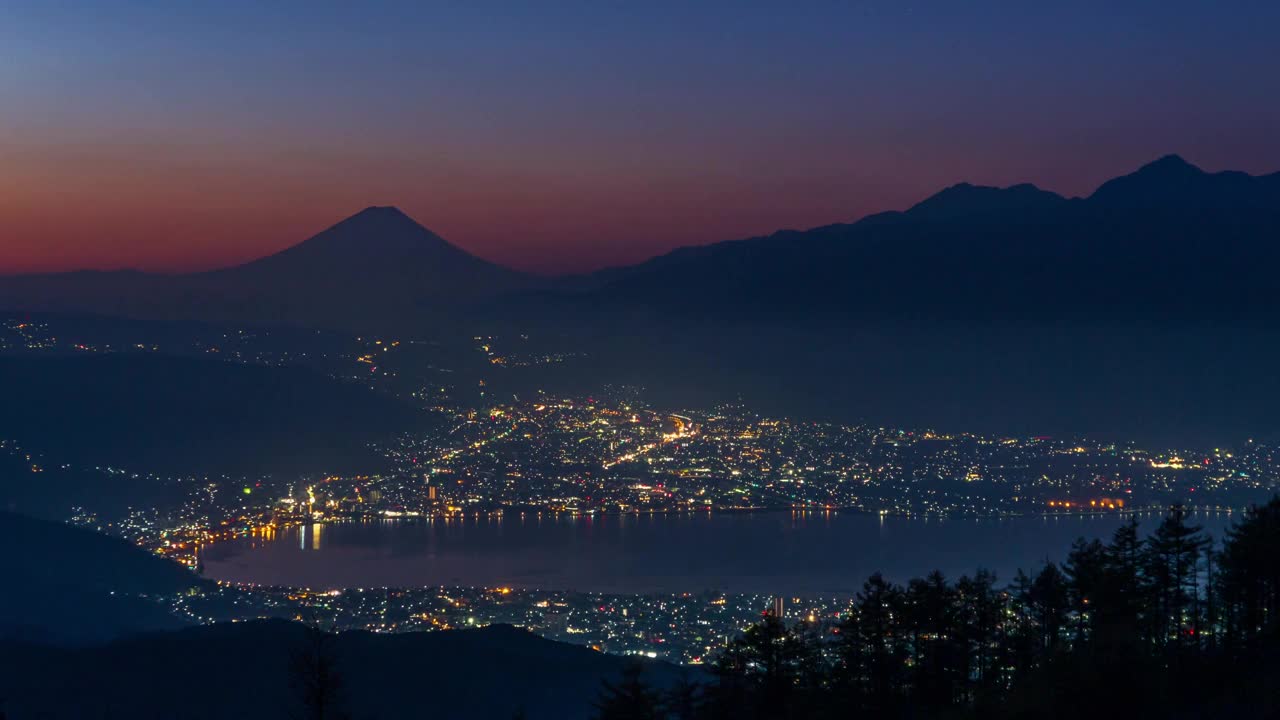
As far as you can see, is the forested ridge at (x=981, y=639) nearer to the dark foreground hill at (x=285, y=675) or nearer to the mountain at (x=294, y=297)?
the dark foreground hill at (x=285, y=675)

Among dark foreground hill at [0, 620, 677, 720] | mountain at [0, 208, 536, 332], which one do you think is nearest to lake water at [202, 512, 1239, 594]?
dark foreground hill at [0, 620, 677, 720]

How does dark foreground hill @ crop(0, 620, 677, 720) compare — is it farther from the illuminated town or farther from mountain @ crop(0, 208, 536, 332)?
mountain @ crop(0, 208, 536, 332)

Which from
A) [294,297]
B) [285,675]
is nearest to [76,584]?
[285,675]

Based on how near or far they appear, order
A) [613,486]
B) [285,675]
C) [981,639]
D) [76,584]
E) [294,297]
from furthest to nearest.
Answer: [294,297] → [613,486] → [76,584] → [285,675] → [981,639]

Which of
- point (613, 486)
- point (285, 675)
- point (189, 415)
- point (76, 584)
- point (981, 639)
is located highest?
point (189, 415)

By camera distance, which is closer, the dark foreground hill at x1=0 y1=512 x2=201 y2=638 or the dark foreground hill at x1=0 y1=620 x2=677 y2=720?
the dark foreground hill at x1=0 y1=620 x2=677 y2=720

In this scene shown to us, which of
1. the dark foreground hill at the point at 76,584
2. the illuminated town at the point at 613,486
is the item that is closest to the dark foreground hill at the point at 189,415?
the illuminated town at the point at 613,486

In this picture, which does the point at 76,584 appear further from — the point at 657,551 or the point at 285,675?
the point at 657,551
